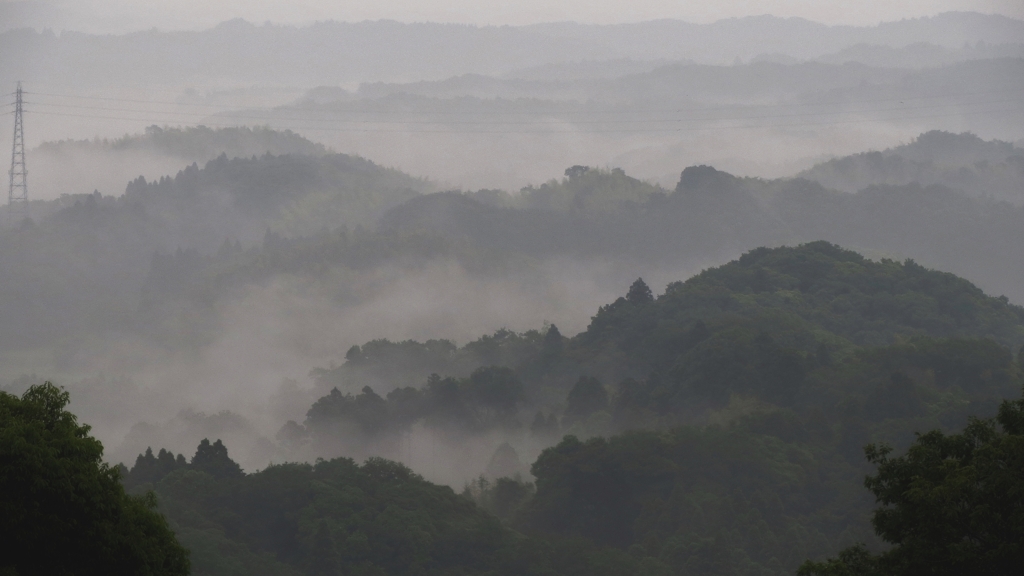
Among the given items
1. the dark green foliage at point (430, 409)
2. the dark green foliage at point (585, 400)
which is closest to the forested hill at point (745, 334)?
the dark green foliage at point (585, 400)

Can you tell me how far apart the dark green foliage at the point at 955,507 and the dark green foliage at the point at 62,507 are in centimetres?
1432

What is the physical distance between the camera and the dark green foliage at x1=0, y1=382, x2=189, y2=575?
82.1ft

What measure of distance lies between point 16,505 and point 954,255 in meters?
178

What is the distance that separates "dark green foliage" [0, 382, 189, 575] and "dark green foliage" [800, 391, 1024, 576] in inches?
564

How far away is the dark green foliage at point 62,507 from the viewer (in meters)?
25.0

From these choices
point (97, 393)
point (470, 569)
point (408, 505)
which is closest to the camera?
point (470, 569)

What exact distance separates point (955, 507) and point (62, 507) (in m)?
18.3

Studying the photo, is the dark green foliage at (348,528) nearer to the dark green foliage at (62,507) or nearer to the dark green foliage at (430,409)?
the dark green foliage at (430,409)

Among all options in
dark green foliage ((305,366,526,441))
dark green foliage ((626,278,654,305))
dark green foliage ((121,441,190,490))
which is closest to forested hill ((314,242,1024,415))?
dark green foliage ((626,278,654,305))

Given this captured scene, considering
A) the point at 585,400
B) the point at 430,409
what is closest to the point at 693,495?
the point at 585,400

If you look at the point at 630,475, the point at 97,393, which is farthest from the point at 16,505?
the point at 97,393

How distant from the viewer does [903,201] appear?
650 feet

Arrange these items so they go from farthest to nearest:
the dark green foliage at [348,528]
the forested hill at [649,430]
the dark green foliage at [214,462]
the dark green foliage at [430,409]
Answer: the dark green foliage at [430,409] → the dark green foliage at [214,462] → the forested hill at [649,430] → the dark green foliage at [348,528]

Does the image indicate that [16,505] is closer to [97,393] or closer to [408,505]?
[408,505]
